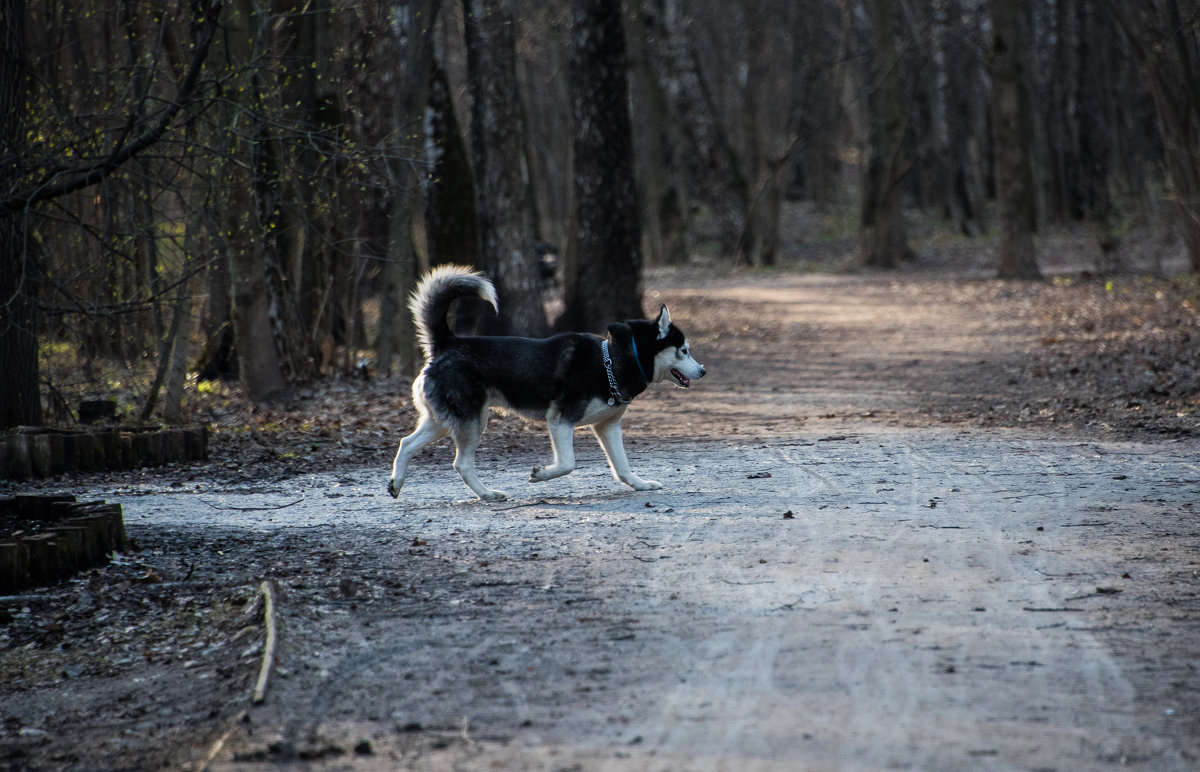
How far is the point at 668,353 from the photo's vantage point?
9086 millimetres

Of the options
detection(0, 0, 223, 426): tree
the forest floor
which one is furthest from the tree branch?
the forest floor

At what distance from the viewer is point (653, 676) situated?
495 centimetres

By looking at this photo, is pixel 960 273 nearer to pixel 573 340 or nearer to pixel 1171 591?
pixel 573 340

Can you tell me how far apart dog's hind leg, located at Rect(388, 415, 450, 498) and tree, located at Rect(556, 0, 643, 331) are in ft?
31.5

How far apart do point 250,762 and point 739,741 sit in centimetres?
173

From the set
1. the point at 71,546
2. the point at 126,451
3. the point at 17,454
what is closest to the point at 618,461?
the point at 71,546

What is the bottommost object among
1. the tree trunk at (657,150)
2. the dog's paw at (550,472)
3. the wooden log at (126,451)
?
the dog's paw at (550,472)

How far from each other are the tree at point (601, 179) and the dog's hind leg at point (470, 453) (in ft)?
31.1

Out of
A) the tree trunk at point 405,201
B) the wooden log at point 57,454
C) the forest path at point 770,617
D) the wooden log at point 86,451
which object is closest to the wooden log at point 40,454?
the wooden log at point 57,454

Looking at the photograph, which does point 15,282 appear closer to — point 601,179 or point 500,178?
point 500,178

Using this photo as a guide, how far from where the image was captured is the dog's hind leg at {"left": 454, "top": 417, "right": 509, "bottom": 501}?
8.65 meters

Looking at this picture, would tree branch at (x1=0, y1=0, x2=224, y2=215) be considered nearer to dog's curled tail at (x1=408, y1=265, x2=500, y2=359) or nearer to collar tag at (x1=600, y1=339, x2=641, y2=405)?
dog's curled tail at (x1=408, y1=265, x2=500, y2=359)

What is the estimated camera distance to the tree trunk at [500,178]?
17469 millimetres

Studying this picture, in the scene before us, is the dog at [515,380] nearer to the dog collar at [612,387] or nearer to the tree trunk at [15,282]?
the dog collar at [612,387]
